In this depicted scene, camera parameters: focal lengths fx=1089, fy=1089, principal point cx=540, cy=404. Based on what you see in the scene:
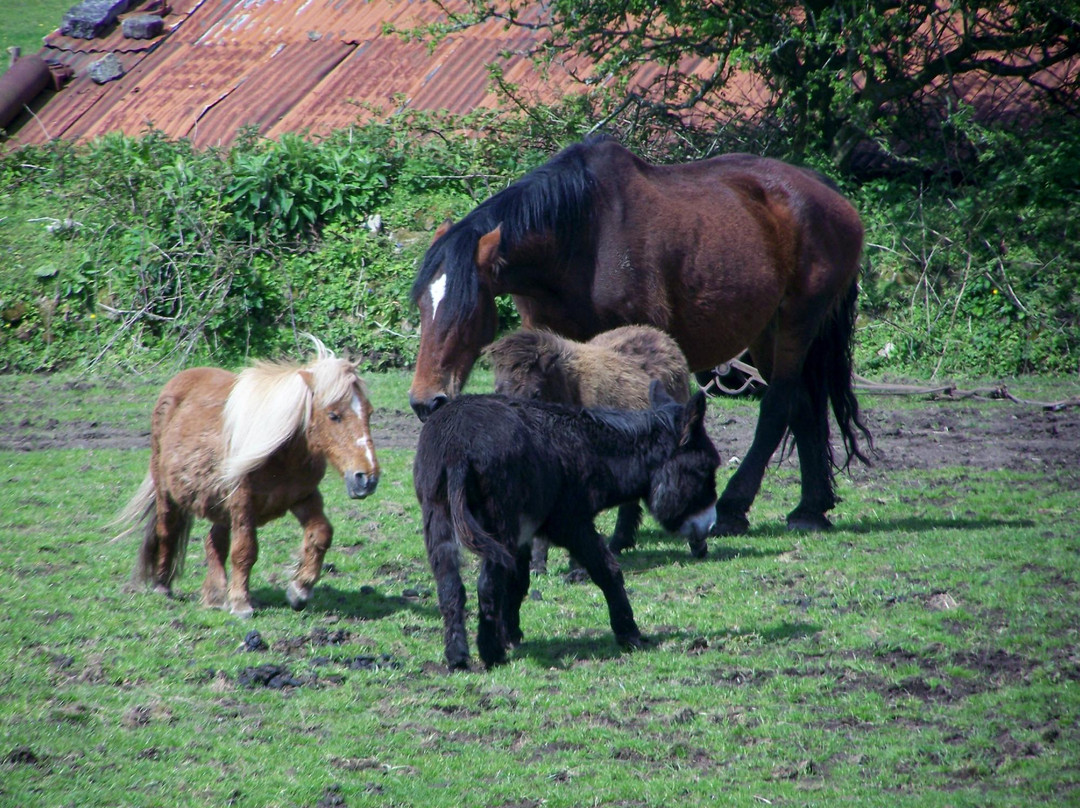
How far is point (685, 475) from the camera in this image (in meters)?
5.86

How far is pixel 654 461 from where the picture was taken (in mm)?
5859

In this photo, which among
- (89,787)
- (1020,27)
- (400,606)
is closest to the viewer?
(89,787)

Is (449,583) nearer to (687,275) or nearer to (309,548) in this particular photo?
(309,548)

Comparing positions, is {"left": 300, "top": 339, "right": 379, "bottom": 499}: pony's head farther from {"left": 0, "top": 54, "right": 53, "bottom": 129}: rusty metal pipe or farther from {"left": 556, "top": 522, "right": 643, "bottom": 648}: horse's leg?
{"left": 0, "top": 54, "right": 53, "bottom": 129}: rusty metal pipe

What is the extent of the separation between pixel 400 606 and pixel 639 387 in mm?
2057

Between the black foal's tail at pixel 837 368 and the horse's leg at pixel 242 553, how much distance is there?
453 centimetres

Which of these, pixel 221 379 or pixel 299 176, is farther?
pixel 299 176

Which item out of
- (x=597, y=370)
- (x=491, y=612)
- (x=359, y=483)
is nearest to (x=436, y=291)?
(x=597, y=370)

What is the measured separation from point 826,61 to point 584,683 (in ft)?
36.2

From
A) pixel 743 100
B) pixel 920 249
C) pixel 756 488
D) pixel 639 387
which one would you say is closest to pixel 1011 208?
pixel 920 249

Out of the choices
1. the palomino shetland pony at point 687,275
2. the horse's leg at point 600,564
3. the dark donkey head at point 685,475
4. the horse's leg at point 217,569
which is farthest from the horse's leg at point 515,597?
the horse's leg at point 217,569

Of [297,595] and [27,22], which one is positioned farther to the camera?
[27,22]

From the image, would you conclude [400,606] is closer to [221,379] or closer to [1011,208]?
[221,379]

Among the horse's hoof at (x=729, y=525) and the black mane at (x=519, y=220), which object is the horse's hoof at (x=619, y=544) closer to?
the horse's hoof at (x=729, y=525)
